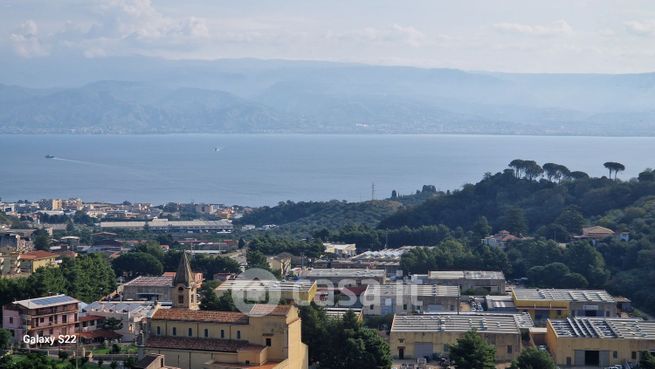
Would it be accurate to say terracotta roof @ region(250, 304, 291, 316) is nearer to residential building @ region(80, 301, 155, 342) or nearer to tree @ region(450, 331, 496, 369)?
tree @ region(450, 331, 496, 369)

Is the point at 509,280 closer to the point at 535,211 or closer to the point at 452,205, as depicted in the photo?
the point at 535,211

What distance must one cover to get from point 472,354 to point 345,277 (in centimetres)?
1202

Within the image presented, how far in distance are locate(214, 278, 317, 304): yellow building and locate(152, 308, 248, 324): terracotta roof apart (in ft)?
10.5

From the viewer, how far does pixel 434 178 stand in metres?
100

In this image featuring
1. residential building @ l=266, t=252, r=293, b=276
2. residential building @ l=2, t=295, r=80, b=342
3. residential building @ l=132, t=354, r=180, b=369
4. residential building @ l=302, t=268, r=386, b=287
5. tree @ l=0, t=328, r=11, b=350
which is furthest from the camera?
residential building @ l=266, t=252, r=293, b=276

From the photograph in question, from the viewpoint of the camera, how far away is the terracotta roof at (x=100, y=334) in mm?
22844

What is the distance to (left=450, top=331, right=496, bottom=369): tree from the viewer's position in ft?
62.9

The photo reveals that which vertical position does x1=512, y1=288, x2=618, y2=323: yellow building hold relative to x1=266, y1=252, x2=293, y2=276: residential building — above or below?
below

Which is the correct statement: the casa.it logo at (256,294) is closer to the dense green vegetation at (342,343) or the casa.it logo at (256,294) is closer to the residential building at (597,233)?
the dense green vegetation at (342,343)

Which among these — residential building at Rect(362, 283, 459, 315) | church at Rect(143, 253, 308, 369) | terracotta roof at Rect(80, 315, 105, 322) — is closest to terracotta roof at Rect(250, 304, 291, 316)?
church at Rect(143, 253, 308, 369)

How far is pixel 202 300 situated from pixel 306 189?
65.7m

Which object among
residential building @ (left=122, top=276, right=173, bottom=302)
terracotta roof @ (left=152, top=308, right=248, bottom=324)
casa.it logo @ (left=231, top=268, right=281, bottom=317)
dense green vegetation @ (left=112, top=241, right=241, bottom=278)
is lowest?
residential building @ (left=122, top=276, right=173, bottom=302)

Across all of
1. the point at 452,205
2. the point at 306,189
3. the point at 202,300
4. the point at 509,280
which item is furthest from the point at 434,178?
the point at 202,300

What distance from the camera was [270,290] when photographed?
24.1 m
